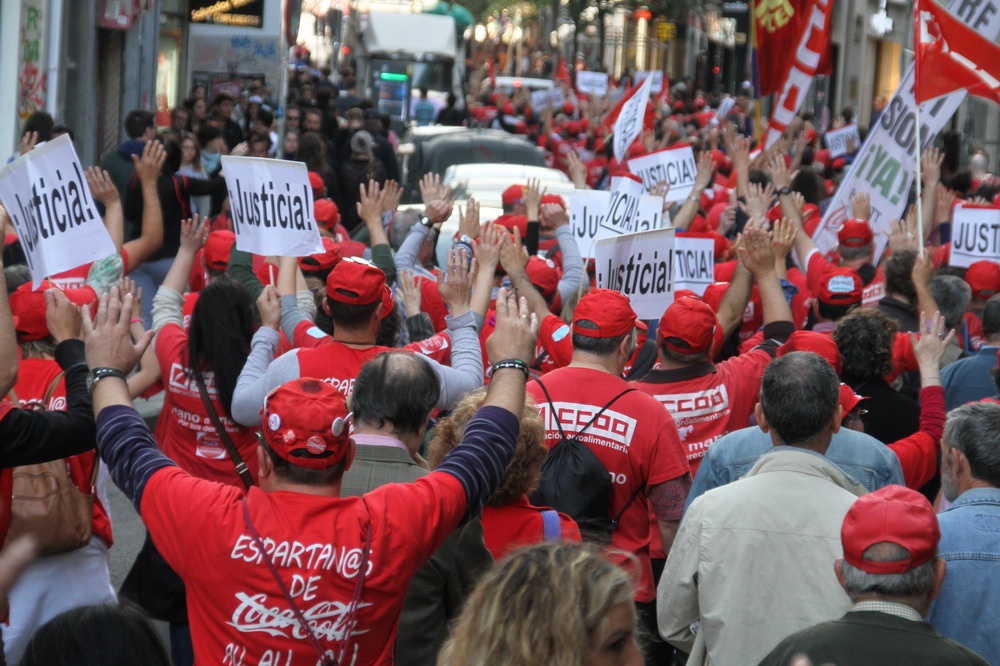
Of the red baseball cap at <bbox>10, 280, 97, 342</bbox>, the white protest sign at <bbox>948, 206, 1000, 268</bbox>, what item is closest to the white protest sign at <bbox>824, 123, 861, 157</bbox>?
the white protest sign at <bbox>948, 206, 1000, 268</bbox>

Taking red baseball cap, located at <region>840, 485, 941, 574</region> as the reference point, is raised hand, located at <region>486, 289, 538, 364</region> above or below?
above

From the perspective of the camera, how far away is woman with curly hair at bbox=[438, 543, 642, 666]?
2.28m

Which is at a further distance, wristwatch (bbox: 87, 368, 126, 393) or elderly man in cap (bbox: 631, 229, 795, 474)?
elderly man in cap (bbox: 631, 229, 795, 474)

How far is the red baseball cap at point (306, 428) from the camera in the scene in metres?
2.98

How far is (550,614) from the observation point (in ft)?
7.55

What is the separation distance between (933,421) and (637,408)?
128cm

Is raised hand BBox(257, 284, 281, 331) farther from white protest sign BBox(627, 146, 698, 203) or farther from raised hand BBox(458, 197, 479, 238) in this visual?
white protest sign BBox(627, 146, 698, 203)

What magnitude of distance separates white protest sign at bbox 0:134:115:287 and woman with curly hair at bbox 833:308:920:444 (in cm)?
291

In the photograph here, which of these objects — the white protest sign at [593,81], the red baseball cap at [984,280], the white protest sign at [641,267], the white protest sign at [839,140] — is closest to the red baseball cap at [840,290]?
the white protest sign at [641,267]

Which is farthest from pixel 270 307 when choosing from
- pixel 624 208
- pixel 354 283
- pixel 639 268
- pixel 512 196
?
pixel 512 196

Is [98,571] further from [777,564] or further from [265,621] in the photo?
[777,564]

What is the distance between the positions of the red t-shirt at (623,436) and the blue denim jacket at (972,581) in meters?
1.06

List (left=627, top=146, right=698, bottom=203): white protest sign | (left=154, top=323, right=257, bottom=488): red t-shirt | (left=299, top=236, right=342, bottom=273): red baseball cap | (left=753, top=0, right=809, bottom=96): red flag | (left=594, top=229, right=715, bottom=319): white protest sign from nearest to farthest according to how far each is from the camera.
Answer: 1. (left=154, top=323, right=257, bottom=488): red t-shirt
2. (left=594, top=229, right=715, bottom=319): white protest sign
3. (left=299, top=236, right=342, bottom=273): red baseball cap
4. (left=627, top=146, right=698, bottom=203): white protest sign
5. (left=753, top=0, right=809, bottom=96): red flag

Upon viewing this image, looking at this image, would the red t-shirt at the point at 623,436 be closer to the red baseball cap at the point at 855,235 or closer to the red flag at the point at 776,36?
the red baseball cap at the point at 855,235
